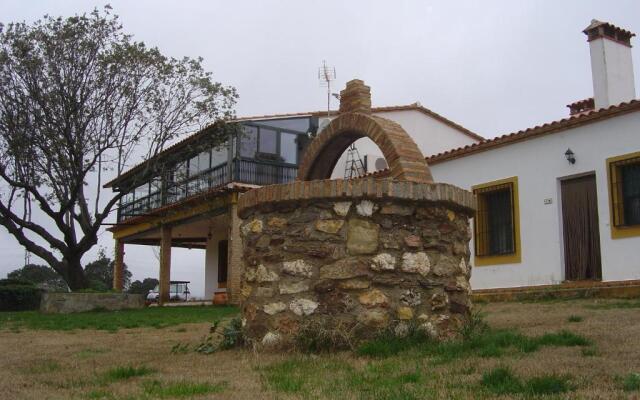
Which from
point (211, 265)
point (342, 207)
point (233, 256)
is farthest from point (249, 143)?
point (342, 207)

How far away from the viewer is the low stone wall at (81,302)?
593 inches

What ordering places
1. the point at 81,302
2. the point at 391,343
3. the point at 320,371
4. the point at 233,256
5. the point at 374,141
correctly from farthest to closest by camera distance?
1. the point at 233,256
2. the point at 81,302
3. the point at 374,141
4. the point at 391,343
5. the point at 320,371

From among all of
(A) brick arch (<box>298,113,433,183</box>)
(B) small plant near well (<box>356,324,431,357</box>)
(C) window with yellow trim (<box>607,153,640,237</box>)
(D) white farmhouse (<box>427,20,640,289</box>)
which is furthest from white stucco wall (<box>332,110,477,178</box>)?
(B) small plant near well (<box>356,324,431,357</box>)

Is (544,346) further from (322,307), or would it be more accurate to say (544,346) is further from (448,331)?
(322,307)

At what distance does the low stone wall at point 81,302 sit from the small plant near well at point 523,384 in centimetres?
1336

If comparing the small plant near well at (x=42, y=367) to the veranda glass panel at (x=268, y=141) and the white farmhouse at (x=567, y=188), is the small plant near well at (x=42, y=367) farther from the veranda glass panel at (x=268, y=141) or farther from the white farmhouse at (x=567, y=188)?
the veranda glass panel at (x=268, y=141)

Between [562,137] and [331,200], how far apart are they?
304 inches

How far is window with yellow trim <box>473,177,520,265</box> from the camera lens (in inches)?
489

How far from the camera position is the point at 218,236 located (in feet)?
79.9

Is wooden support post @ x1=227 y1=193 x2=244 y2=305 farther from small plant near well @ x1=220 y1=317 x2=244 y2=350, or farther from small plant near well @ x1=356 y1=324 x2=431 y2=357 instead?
small plant near well @ x1=356 y1=324 x2=431 y2=357

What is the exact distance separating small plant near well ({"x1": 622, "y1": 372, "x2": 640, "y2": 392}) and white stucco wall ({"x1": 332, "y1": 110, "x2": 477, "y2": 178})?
14700 millimetres

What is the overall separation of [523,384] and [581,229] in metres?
8.74

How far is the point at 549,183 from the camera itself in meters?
11.8

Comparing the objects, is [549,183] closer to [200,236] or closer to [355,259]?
[355,259]
